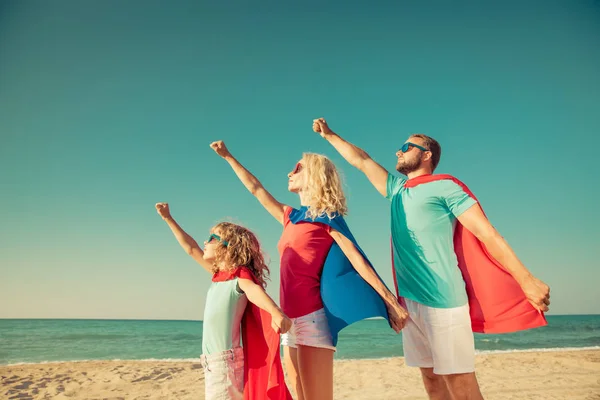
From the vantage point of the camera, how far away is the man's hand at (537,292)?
2393 mm

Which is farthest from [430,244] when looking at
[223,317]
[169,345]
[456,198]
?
[169,345]

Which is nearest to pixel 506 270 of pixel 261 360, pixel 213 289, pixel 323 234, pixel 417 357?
pixel 417 357

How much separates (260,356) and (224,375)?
0.26 meters

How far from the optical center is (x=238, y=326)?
2955 millimetres

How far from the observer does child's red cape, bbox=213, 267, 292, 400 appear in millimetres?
2766

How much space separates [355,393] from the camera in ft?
23.6

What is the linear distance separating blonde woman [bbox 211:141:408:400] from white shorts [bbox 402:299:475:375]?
0.45ft

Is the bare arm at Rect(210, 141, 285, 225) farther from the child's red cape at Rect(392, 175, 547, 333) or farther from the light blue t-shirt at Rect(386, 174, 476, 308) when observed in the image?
the child's red cape at Rect(392, 175, 547, 333)

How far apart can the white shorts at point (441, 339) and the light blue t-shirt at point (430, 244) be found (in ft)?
0.19

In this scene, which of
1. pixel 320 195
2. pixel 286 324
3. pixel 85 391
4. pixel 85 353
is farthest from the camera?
pixel 85 353

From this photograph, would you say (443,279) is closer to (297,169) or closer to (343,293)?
(343,293)

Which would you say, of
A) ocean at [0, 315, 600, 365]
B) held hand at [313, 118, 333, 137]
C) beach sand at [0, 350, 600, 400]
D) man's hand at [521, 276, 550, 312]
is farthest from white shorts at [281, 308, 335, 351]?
ocean at [0, 315, 600, 365]

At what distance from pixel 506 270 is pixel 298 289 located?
1.32m

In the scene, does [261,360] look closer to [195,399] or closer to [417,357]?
[417,357]
